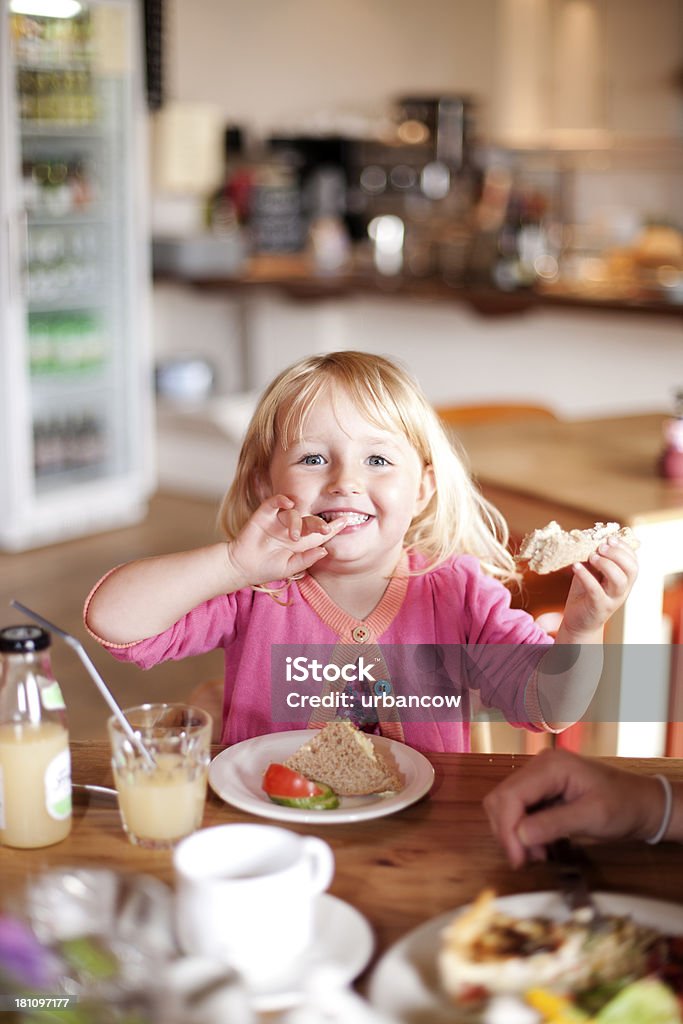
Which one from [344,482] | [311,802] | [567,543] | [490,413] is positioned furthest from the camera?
[490,413]

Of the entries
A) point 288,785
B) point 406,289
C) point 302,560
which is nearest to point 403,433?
point 302,560

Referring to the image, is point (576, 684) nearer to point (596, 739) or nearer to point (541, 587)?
point (541, 587)

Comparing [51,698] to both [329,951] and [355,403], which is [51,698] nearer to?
[329,951]

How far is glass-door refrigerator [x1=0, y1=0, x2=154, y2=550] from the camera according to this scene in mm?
4227

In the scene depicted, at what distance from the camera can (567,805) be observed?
0.88m

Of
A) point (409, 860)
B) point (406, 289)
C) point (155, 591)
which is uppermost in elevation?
point (406, 289)

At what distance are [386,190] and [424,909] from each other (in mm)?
5166

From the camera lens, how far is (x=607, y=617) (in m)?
1.10

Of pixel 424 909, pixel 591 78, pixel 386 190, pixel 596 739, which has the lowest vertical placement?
pixel 596 739

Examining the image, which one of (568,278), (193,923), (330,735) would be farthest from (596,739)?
(568,278)

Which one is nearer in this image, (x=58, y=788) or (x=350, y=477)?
(x=58, y=788)

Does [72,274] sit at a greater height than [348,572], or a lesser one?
greater

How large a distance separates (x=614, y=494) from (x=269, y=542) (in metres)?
0.90

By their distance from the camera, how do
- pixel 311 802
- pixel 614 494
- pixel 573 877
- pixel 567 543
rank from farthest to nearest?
1. pixel 614 494
2. pixel 567 543
3. pixel 311 802
4. pixel 573 877
